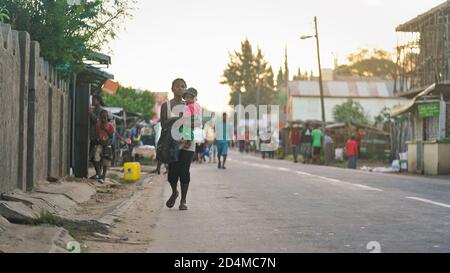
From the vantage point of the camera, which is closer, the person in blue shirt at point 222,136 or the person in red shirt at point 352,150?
the person in blue shirt at point 222,136

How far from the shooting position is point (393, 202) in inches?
484

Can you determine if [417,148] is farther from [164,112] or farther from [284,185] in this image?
[164,112]

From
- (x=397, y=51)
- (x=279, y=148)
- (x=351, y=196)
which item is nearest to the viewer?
(x=351, y=196)

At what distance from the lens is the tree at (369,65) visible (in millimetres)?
113625

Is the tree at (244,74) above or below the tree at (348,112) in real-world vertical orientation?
above

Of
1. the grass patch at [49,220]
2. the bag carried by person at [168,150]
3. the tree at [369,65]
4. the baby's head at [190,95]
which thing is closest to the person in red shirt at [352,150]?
the baby's head at [190,95]

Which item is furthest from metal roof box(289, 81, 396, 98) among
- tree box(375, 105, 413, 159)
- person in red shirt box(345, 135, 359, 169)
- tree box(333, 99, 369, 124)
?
person in red shirt box(345, 135, 359, 169)

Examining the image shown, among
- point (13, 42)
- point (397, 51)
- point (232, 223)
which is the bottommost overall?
point (232, 223)

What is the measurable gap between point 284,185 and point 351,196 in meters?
3.51

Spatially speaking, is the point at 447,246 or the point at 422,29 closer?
the point at 447,246

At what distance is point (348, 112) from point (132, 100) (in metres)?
26.8

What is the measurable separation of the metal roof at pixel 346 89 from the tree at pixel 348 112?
17.4ft

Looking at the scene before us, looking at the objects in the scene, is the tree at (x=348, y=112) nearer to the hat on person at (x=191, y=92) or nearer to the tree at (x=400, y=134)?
the tree at (x=400, y=134)
